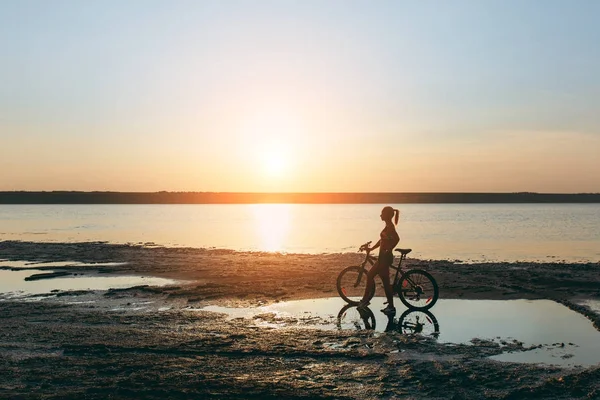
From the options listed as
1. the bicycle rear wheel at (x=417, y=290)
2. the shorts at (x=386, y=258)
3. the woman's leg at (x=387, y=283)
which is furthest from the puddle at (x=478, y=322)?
the shorts at (x=386, y=258)

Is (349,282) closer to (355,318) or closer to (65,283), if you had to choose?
(355,318)

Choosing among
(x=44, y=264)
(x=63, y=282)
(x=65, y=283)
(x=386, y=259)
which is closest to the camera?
(x=386, y=259)

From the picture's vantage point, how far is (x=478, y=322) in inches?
487

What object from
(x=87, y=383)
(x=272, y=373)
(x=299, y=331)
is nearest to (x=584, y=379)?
(x=272, y=373)

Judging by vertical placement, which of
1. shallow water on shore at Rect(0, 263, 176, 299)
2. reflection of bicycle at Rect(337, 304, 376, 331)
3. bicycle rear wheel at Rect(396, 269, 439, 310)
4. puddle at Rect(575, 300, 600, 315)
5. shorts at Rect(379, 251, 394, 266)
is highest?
shorts at Rect(379, 251, 394, 266)

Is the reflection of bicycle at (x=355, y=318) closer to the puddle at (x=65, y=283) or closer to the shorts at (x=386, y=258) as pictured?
the shorts at (x=386, y=258)

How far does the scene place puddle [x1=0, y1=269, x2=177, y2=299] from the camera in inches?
690

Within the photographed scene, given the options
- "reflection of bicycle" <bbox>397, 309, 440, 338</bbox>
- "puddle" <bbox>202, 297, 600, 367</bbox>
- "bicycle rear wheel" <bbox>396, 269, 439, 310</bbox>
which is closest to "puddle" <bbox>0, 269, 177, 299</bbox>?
"puddle" <bbox>202, 297, 600, 367</bbox>

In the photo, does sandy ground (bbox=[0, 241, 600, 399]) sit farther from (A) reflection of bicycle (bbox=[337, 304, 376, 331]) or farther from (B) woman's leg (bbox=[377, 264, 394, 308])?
(B) woman's leg (bbox=[377, 264, 394, 308])

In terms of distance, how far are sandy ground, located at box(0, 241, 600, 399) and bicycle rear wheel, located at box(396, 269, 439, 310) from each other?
8.18 feet

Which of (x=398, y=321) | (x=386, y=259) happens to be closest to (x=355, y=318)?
(x=398, y=321)

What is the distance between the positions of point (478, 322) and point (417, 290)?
1890mm

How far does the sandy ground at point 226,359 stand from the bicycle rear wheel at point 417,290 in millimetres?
2494

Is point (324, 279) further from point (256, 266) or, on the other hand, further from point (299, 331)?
point (299, 331)
